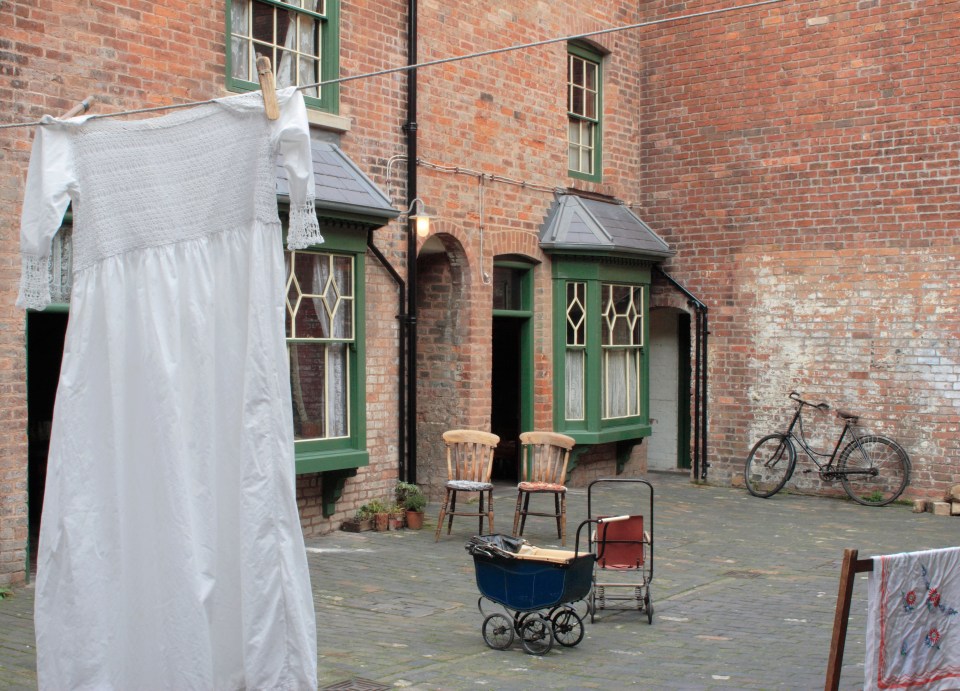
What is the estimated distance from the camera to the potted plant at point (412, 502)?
37.2 feet

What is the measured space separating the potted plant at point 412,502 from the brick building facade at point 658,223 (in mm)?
182

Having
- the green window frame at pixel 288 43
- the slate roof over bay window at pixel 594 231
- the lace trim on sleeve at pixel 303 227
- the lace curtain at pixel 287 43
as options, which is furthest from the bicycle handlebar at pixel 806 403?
the lace trim on sleeve at pixel 303 227

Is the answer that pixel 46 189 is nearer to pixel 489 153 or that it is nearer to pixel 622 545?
pixel 622 545

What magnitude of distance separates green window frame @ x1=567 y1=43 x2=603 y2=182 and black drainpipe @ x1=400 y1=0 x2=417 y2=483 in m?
3.15

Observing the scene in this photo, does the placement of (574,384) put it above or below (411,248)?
below

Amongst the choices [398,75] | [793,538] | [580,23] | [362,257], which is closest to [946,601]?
[793,538]

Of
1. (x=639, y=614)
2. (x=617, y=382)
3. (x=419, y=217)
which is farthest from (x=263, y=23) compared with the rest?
(x=617, y=382)

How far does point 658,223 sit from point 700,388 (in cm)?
230

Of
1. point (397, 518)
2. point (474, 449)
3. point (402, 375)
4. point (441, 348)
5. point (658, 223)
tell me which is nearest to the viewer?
point (474, 449)

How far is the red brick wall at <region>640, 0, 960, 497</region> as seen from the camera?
13352mm

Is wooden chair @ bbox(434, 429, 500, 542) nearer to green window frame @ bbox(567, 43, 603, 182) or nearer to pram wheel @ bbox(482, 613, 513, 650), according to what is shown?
pram wheel @ bbox(482, 613, 513, 650)

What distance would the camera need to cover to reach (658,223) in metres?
15.6

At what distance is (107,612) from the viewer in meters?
4.93

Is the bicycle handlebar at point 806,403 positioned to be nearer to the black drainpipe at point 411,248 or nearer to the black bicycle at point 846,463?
the black bicycle at point 846,463
